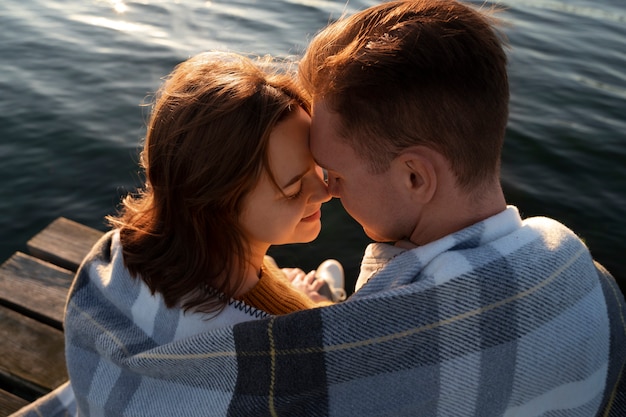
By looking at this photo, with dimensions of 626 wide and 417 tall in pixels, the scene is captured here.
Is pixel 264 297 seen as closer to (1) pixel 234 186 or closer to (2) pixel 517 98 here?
(1) pixel 234 186

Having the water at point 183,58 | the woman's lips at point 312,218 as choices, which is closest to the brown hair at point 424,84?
the woman's lips at point 312,218

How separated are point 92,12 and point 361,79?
8.85 meters

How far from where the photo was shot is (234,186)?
6.22 feet

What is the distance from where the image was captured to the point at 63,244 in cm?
395

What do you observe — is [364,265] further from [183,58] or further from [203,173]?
[183,58]

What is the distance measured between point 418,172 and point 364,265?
38cm

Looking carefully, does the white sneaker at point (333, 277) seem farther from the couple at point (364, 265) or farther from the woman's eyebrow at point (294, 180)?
the woman's eyebrow at point (294, 180)

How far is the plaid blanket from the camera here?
4.78 feet

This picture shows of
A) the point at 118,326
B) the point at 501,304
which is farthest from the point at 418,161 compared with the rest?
the point at 118,326

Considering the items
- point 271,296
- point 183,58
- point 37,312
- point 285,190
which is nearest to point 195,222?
point 285,190

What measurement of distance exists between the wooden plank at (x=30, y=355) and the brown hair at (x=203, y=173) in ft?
4.35

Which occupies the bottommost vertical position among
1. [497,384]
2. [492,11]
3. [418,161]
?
[497,384]

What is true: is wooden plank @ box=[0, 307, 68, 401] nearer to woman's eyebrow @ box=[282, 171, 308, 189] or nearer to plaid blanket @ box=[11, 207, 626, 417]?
plaid blanket @ box=[11, 207, 626, 417]

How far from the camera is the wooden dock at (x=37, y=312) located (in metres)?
2.95
